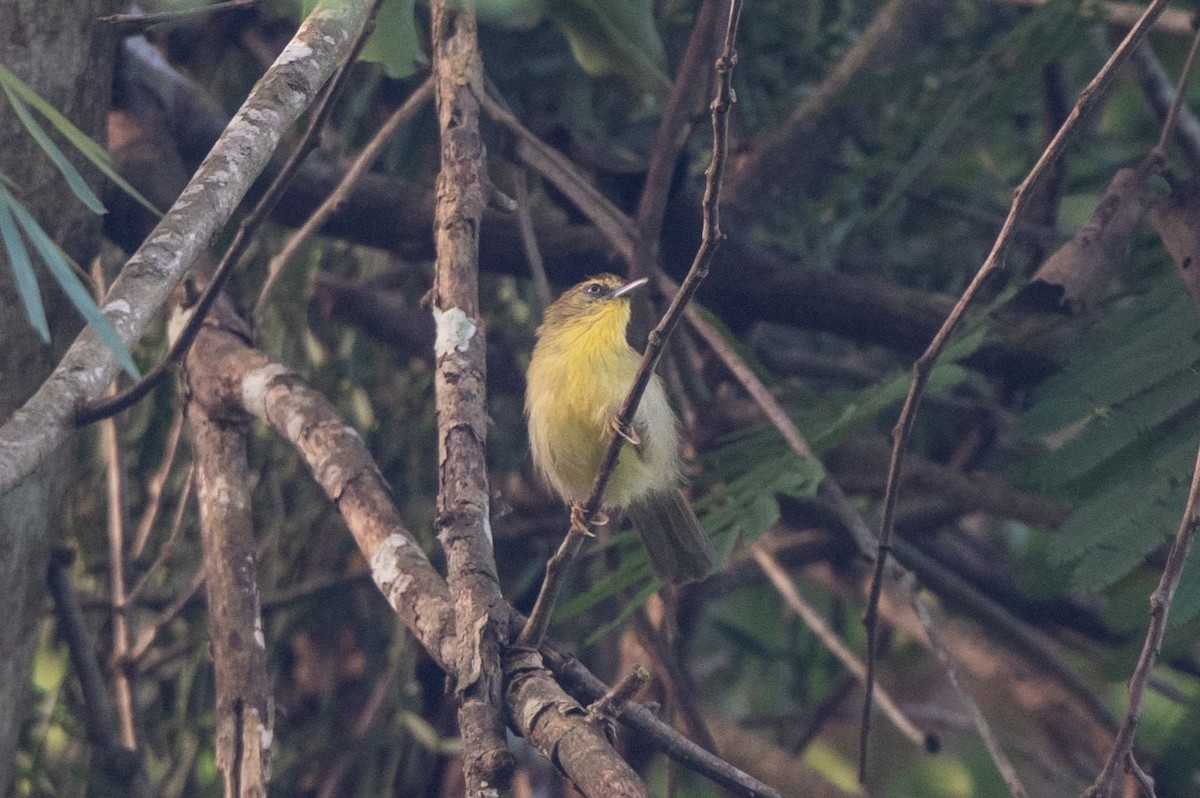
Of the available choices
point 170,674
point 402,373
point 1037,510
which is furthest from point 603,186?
point 170,674

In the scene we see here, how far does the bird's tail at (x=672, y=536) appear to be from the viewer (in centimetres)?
380

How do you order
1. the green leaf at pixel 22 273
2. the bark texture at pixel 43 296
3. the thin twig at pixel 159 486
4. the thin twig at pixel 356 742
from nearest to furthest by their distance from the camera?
the green leaf at pixel 22 273 → the bark texture at pixel 43 296 → the thin twig at pixel 159 486 → the thin twig at pixel 356 742

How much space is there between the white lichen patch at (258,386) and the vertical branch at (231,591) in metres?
0.12

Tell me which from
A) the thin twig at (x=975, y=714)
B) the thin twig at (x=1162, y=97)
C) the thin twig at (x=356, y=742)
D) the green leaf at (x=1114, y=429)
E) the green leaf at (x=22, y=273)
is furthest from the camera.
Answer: the thin twig at (x=356, y=742)

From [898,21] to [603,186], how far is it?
1.50 m

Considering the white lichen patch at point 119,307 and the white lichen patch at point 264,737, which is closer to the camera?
the white lichen patch at point 119,307

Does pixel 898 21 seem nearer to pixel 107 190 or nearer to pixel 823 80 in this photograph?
pixel 823 80

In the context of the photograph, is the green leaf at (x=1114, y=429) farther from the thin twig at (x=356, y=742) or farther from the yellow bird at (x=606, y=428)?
the thin twig at (x=356, y=742)

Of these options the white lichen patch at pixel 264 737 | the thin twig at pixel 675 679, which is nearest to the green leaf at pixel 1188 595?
the thin twig at pixel 675 679

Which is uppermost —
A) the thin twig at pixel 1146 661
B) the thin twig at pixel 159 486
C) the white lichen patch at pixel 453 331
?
the thin twig at pixel 159 486

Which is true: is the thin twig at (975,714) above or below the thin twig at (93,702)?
below

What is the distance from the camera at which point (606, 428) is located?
3732 mm

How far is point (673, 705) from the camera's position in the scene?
422cm

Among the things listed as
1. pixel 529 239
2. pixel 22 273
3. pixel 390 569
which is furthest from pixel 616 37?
pixel 22 273
